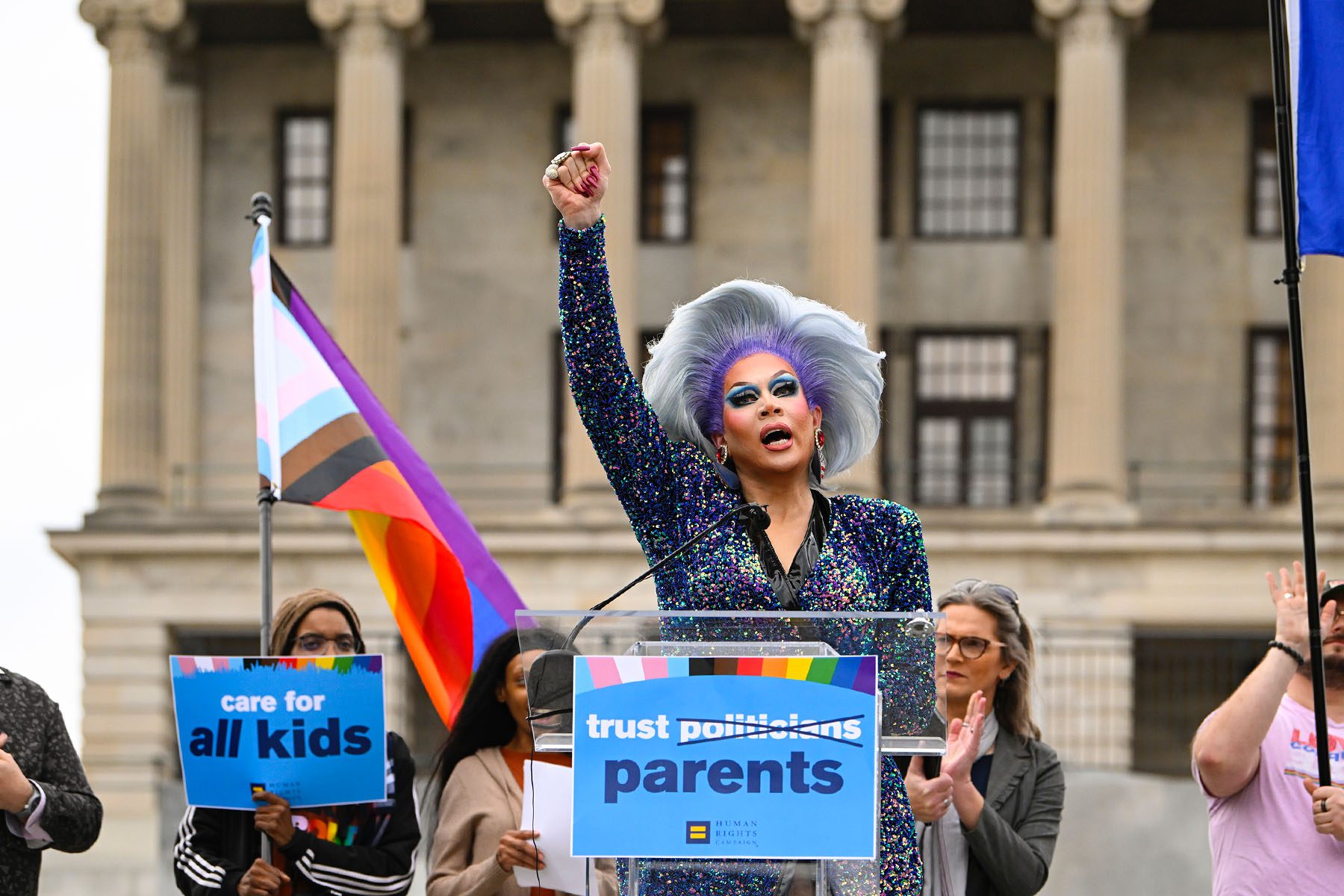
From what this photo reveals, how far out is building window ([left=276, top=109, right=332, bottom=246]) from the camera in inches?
1432

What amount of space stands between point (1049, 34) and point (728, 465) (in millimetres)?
29230

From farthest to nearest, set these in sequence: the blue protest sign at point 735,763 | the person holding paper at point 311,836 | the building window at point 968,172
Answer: the building window at point 968,172 < the person holding paper at point 311,836 < the blue protest sign at point 735,763

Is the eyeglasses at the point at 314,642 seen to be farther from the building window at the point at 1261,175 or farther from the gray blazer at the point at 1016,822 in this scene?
the building window at the point at 1261,175

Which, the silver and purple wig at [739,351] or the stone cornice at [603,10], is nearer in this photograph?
the silver and purple wig at [739,351]

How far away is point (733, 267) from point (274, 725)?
28199 mm

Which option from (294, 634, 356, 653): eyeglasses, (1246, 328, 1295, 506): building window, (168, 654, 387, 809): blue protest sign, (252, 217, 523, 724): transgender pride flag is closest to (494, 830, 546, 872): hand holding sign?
(168, 654, 387, 809): blue protest sign

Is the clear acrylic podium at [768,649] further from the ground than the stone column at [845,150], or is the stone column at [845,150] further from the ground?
the stone column at [845,150]

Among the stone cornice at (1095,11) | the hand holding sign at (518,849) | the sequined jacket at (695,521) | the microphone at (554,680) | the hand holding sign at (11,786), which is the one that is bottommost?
the hand holding sign at (518,849)

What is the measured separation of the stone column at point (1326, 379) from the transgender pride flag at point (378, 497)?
23558 millimetres

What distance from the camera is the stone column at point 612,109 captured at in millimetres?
33438

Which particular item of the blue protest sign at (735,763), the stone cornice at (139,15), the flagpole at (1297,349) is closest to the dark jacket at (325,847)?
the flagpole at (1297,349)

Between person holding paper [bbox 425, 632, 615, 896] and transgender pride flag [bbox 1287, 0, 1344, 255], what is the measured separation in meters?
3.01

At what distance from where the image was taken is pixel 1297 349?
7000mm

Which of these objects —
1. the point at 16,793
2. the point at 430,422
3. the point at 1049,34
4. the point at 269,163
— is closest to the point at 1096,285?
the point at 1049,34
